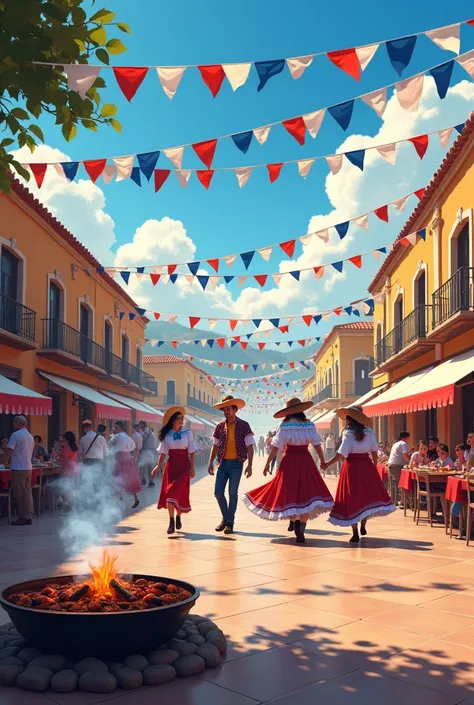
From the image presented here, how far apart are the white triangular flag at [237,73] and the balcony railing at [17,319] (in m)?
9.05

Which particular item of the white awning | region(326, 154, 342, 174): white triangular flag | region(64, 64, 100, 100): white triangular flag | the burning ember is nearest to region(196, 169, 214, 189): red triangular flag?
region(326, 154, 342, 174): white triangular flag

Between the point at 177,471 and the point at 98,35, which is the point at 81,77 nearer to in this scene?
the point at 98,35

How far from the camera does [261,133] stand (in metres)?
9.08

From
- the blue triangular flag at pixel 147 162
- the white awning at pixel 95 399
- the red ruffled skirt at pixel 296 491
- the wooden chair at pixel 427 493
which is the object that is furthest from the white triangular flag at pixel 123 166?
the white awning at pixel 95 399

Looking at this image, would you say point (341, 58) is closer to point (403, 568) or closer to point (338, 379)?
point (403, 568)

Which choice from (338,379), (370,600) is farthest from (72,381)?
(338,379)

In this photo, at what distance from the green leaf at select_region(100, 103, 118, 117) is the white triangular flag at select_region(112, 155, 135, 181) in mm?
5197

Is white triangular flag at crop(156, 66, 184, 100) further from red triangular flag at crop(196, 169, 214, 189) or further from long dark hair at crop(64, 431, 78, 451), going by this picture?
long dark hair at crop(64, 431, 78, 451)

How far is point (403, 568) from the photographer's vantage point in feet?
22.0

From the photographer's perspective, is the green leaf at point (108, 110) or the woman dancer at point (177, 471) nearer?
A: the green leaf at point (108, 110)

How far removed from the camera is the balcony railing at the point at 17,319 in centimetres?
1556

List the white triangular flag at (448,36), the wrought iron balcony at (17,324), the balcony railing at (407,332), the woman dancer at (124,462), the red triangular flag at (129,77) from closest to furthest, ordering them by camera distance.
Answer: the white triangular flag at (448,36) → the red triangular flag at (129,77) → the woman dancer at (124,462) → the wrought iron balcony at (17,324) → the balcony railing at (407,332)

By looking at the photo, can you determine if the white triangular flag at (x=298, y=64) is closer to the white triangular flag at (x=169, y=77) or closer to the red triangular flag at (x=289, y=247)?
the white triangular flag at (x=169, y=77)

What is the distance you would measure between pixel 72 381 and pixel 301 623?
55.6ft
